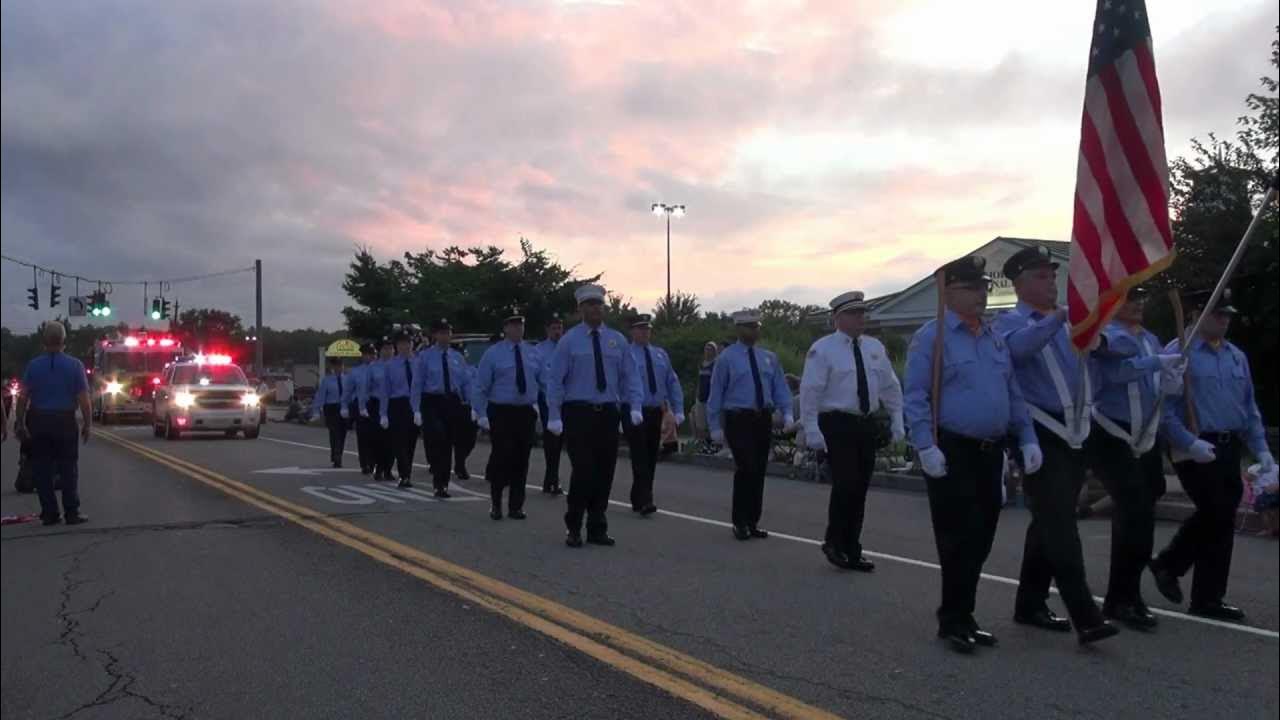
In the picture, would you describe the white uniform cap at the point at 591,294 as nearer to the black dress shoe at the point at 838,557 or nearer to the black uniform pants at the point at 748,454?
the black uniform pants at the point at 748,454

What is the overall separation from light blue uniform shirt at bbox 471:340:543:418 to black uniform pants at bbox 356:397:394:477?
4.76 m

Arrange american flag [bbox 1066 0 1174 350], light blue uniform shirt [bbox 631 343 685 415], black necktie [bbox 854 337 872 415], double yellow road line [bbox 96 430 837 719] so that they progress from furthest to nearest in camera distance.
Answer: light blue uniform shirt [bbox 631 343 685 415], black necktie [bbox 854 337 872 415], american flag [bbox 1066 0 1174 350], double yellow road line [bbox 96 430 837 719]

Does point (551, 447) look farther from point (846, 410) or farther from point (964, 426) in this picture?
point (964, 426)

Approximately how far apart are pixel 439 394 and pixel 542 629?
7.14 meters

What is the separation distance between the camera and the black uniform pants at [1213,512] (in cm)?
630

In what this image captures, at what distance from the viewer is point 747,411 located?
30.0 feet

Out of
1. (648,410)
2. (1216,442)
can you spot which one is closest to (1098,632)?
(1216,442)

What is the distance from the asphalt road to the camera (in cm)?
488

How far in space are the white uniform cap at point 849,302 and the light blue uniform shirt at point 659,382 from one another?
3.59 metres

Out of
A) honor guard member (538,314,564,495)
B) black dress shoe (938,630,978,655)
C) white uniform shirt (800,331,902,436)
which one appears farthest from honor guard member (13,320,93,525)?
black dress shoe (938,630,978,655)

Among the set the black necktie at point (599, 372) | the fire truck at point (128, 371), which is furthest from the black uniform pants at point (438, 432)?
the fire truck at point (128, 371)

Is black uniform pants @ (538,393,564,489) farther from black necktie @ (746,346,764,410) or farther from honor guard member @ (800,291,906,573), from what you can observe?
honor guard member @ (800,291,906,573)

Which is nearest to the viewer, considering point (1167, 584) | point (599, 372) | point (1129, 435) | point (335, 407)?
point (1129, 435)

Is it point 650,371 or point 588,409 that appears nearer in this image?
point 588,409
